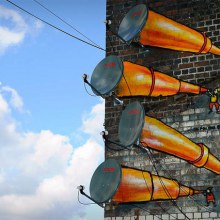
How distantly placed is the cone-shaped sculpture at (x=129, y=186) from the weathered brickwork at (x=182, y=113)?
150 mm

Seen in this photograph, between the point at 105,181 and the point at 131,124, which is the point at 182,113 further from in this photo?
the point at 105,181

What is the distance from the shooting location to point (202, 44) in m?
16.8

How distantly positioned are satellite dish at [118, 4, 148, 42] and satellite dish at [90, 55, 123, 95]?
75cm

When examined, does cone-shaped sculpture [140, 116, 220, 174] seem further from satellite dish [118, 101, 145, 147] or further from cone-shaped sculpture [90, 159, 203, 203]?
cone-shaped sculpture [90, 159, 203, 203]

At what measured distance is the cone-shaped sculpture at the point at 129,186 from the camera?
630 inches

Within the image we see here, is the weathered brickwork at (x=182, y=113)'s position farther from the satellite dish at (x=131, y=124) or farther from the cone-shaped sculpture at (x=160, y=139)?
the satellite dish at (x=131, y=124)

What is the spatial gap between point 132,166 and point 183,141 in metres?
1.33

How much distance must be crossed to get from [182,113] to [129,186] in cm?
200

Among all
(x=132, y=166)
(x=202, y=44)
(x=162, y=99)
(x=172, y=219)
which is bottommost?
(x=172, y=219)

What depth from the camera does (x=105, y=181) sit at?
634 inches

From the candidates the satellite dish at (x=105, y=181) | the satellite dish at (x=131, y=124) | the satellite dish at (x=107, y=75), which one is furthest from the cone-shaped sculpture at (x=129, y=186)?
the satellite dish at (x=107, y=75)

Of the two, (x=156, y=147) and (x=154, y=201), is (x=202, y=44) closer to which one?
(x=156, y=147)

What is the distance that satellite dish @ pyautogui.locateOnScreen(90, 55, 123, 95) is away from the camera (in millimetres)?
16531

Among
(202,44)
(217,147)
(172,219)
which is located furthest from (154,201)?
(202,44)
